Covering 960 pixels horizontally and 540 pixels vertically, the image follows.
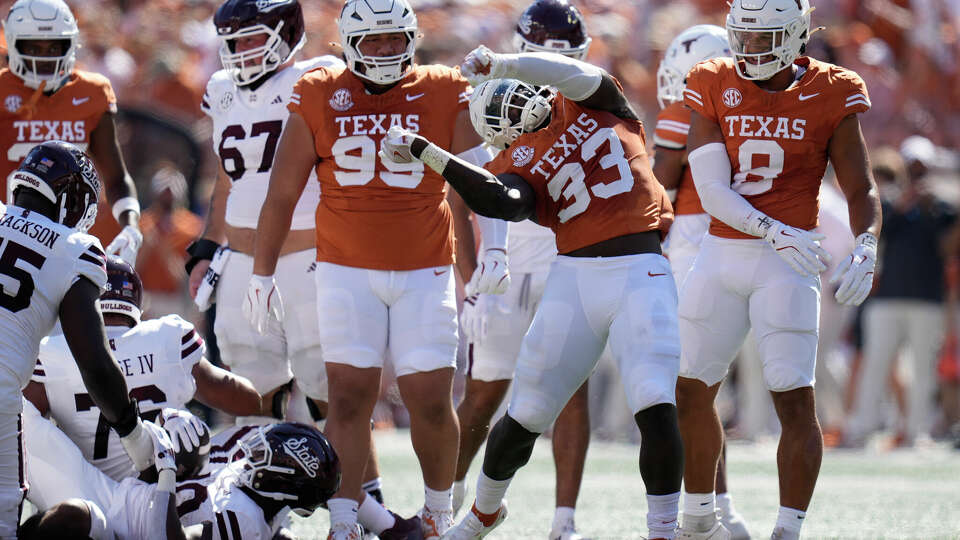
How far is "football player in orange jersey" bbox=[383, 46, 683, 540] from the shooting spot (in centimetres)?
499

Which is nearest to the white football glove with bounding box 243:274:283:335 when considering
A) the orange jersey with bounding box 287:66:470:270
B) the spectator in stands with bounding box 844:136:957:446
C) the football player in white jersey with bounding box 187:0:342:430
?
the orange jersey with bounding box 287:66:470:270

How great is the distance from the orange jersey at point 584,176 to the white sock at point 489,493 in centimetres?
87

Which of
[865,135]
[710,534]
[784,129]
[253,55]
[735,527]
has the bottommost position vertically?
[865,135]

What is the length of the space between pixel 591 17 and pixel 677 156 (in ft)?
29.8

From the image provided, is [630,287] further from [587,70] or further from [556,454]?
[556,454]

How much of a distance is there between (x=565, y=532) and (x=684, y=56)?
2.38 m

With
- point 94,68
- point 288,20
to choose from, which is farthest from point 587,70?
point 94,68

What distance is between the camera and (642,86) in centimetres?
1300

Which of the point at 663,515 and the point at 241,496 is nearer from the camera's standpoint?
the point at 241,496

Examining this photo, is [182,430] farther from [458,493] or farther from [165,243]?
[165,243]

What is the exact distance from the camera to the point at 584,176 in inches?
203

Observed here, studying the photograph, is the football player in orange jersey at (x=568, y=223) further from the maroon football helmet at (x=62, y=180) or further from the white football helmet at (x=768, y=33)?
the maroon football helmet at (x=62, y=180)

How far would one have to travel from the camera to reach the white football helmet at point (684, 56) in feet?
22.5

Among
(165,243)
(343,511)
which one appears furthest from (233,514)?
(165,243)
